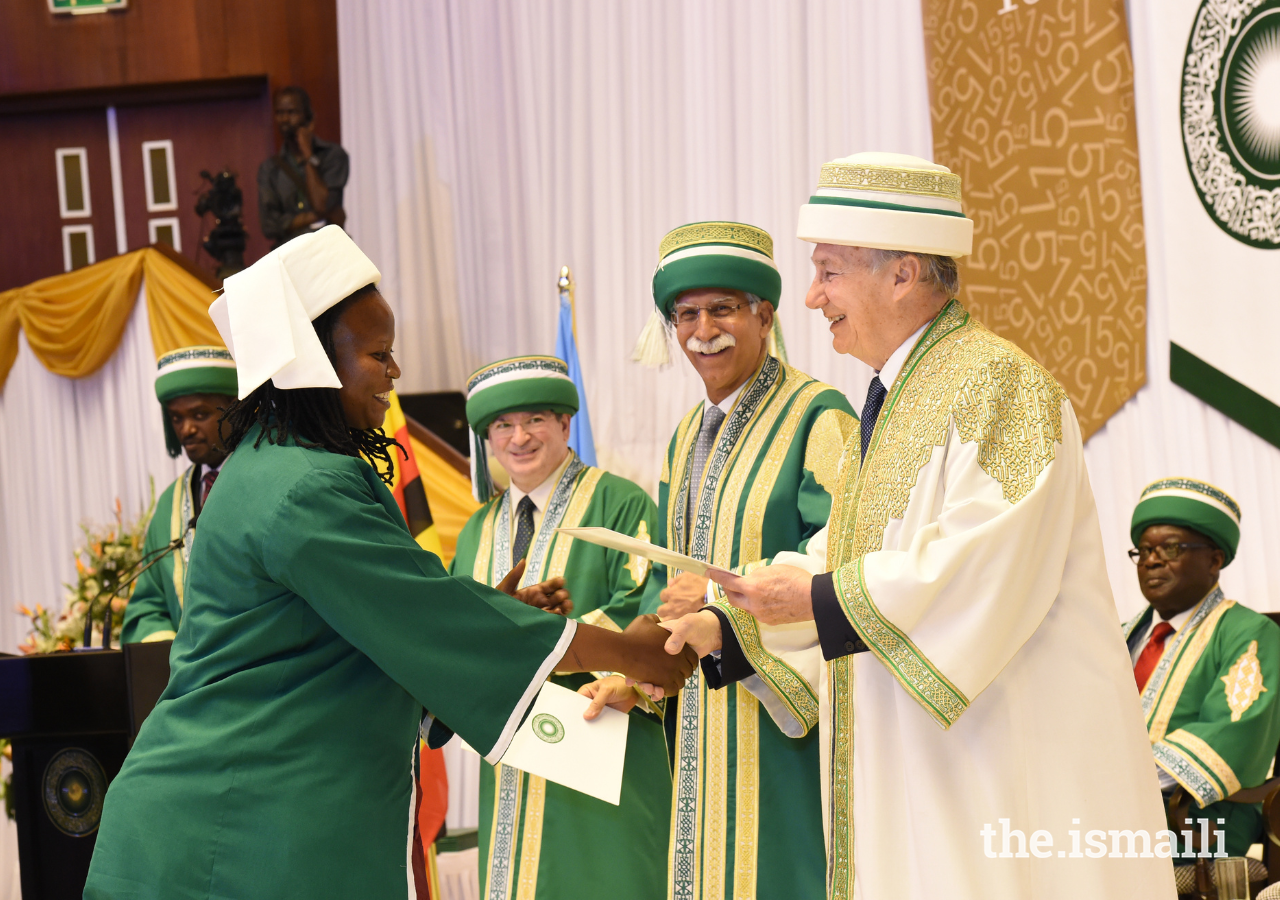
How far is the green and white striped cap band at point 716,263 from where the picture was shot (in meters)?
3.21

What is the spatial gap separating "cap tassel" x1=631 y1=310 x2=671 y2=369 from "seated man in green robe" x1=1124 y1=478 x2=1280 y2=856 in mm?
1701

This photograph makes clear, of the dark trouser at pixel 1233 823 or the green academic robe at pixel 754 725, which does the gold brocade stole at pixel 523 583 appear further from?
the dark trouser at pixel 1233 823

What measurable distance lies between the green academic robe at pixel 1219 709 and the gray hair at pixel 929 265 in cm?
184

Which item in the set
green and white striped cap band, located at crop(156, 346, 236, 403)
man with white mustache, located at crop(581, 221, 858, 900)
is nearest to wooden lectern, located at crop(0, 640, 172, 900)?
green and white striped cap band, located at crop(156, 346, 236, 403)

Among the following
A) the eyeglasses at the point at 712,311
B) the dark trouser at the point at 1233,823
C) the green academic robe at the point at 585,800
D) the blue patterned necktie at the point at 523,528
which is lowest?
the dark trouser at the point at 1233,823

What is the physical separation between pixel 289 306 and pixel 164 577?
303 cm

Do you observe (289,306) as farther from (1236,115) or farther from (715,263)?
(1236,115)

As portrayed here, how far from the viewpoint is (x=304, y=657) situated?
191 centimetres

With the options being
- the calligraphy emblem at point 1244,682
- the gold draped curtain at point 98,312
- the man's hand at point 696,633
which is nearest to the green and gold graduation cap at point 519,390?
the man's hand at point 696,633

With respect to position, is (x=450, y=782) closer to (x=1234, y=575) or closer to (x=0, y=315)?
(x=1234, y=575)

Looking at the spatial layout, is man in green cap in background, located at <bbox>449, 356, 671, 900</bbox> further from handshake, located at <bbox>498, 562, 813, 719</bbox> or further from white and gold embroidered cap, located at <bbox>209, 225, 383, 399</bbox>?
white and gold embroidered cap, located at <bbox>209, 225, 383, 399</bbox>

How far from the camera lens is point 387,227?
9008 millimetres

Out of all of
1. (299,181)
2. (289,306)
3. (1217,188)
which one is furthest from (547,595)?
(299,181)

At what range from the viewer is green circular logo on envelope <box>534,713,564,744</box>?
7.87ft
